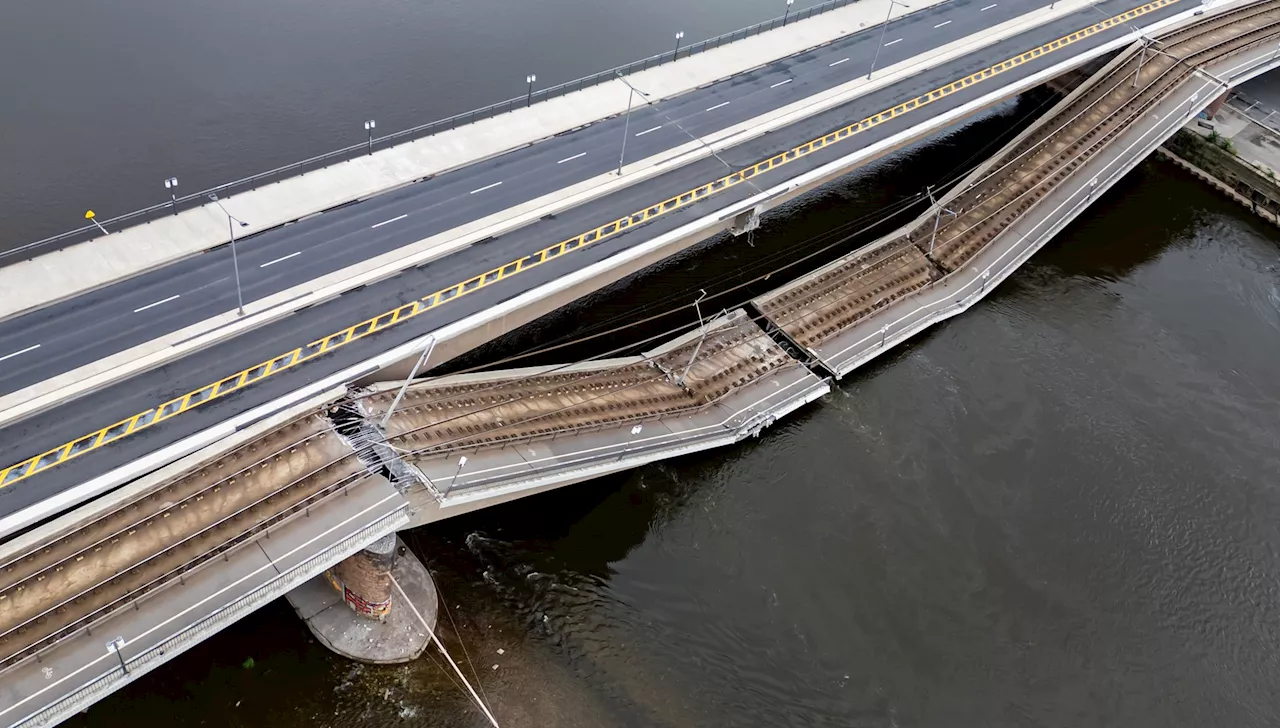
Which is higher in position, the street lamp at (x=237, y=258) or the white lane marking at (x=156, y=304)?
the street lamp at (x=237, y=258)

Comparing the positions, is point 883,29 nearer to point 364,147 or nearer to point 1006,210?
point 1006,210

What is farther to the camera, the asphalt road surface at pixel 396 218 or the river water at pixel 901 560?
the asphalt road surface at pixel 396 218

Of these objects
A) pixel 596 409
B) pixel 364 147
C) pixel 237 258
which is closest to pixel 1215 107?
pixel 596 409

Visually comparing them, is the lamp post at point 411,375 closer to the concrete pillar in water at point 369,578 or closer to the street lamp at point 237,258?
the concrete pillar in water at point 369,578

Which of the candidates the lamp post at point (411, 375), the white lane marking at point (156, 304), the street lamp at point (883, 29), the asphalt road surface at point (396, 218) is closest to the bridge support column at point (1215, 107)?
the asphalt road surface at point (396, 218)

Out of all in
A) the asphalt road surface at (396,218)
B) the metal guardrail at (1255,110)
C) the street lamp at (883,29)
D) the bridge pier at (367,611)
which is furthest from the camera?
the metal guardrail at (1255,110)

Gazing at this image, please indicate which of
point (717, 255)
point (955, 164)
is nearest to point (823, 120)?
point (717, 255)
